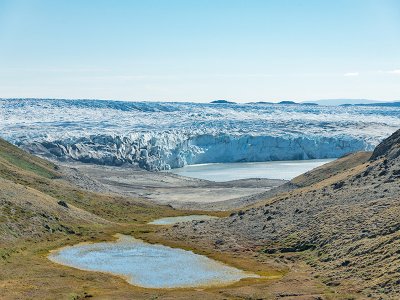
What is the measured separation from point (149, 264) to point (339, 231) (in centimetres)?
1808

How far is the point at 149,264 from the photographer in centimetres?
5697

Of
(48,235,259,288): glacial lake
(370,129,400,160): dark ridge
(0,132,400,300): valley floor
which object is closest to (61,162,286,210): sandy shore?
(0,132,400,300): valley floor

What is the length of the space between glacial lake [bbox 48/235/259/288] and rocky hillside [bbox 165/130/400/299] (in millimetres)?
6165

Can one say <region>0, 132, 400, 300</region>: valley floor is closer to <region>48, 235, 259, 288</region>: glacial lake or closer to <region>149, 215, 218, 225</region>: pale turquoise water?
<region>48, 235, 259, 288</region>: glacial lake

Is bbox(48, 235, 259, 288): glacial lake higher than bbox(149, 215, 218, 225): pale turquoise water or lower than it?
higher

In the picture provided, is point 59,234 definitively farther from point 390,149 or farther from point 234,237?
point 390,149

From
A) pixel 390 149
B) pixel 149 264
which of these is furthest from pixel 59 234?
pixel 390 149

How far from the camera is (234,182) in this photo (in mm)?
160625

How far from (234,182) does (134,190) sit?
27.7 m

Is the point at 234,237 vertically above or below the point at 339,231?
below

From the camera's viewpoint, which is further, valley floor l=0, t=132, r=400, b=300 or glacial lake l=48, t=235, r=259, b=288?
glacial lake l=48, t=235, r=259, b=288

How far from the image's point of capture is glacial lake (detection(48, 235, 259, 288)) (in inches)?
1956

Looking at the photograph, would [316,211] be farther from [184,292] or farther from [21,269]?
[21,269]

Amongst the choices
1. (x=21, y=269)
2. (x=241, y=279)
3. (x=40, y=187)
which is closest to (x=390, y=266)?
(x=241, y=279)
